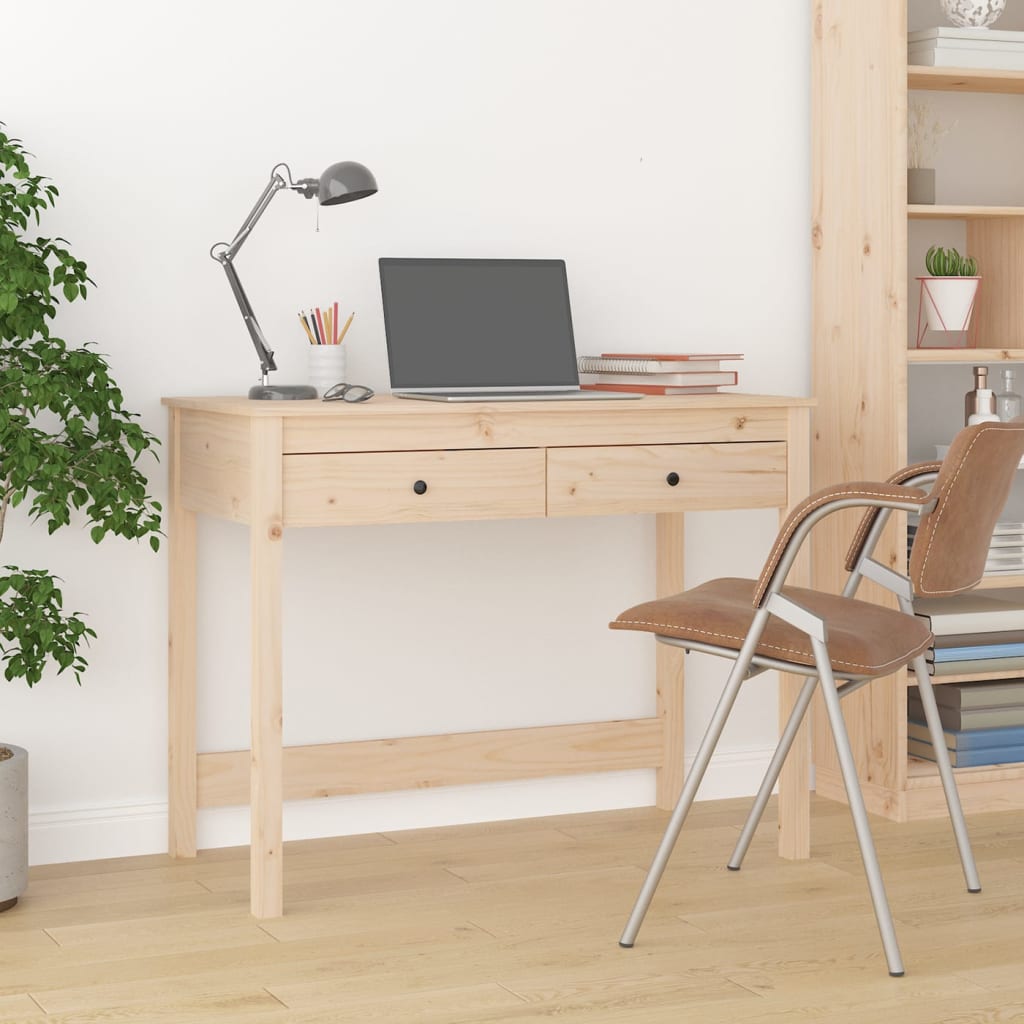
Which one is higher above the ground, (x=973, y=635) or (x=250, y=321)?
(x=250, y=321)

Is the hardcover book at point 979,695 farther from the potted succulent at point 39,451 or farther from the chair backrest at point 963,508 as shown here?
the potted succulent at point 39,451

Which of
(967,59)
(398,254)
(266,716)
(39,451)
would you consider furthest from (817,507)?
(967,59)

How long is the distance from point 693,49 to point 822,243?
0.51 meters

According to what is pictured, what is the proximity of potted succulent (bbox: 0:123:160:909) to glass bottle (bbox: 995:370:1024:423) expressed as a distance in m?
1.87

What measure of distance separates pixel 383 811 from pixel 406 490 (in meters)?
0.88

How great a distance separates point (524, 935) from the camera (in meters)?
2.68

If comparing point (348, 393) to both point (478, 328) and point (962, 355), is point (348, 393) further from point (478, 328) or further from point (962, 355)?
point (962, 355)

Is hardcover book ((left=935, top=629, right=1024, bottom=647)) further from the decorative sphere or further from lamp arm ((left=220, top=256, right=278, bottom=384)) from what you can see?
lamp arm ((left=220, top=256, right=278, bottom=384))

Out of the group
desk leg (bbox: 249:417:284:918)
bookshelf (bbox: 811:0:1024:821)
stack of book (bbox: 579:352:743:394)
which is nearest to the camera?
desk leg (bbox: 249:417:284:918)

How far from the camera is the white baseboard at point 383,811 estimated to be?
314cm

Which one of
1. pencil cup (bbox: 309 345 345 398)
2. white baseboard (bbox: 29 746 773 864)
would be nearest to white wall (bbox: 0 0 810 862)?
white baseboard (bbox: 29 746 773 864)

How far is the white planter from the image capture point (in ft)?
11.6

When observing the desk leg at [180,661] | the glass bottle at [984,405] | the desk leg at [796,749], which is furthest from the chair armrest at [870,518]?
the desk leg at [180,661]

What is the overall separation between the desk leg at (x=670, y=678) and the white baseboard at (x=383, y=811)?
0.06m
